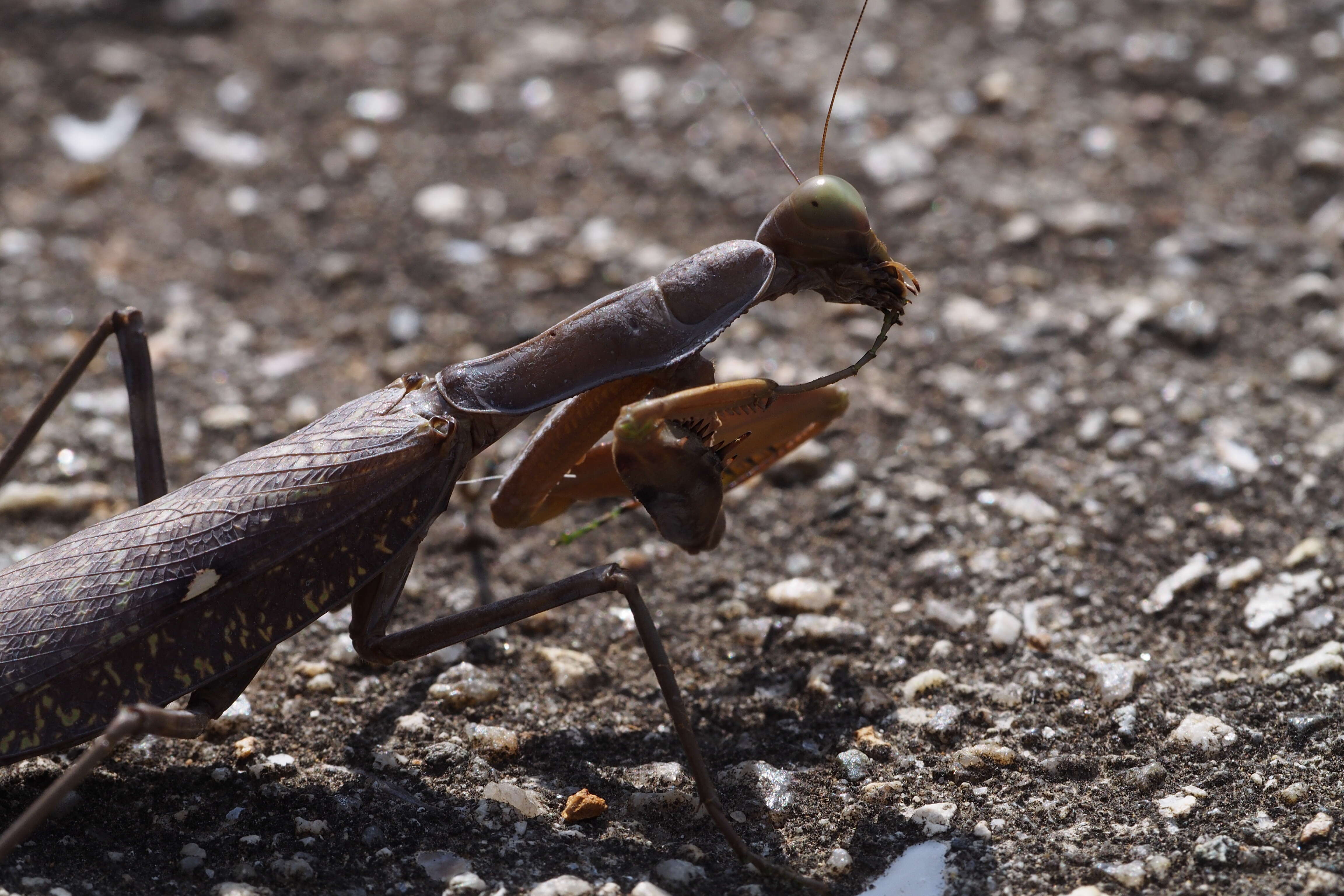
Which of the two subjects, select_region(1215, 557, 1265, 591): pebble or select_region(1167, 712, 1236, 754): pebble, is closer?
select_region(1167, 712, 1236, 754): pebble

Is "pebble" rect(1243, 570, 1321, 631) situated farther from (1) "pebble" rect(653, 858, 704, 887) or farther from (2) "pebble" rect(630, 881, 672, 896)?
(2) "pebble" rect(630, 881, 672, 896)

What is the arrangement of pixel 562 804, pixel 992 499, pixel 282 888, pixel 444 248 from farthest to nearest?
pixel 444 248
pixel 992 499
pixel 562 804
pixel 282 888

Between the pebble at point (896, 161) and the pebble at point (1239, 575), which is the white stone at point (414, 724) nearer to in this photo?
the pebble at point (1239, 575)

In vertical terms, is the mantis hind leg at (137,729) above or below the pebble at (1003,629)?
above

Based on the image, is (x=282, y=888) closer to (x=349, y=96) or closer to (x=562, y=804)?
(x=562, y=804)

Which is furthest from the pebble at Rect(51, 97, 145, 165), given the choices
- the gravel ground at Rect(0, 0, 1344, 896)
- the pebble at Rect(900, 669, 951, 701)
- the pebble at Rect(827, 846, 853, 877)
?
the pebble at Rect(827, 846, 853, 877)

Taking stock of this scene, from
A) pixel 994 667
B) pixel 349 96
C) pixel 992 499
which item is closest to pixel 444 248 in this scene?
→ pixel 349 96

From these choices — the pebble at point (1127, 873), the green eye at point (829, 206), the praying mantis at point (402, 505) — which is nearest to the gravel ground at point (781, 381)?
the pebble at point (1127, 873)

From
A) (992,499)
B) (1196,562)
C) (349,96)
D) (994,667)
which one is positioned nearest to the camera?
(994,667)
